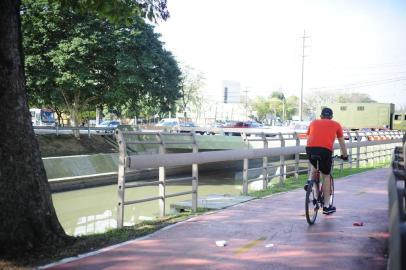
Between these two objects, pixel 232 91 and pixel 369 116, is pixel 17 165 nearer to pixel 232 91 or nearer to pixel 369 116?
pixel 369 116

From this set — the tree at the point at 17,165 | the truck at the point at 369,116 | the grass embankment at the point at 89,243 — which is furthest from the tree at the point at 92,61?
the tree at the point at 17,165

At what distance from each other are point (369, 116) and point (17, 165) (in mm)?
46216

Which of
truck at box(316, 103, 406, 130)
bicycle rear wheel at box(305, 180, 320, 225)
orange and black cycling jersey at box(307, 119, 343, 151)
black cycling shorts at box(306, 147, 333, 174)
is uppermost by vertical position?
truck at box(316, 103, 406, 130)

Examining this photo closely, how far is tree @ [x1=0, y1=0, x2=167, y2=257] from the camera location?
6.14 meters

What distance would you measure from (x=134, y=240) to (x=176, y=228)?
1.05 m

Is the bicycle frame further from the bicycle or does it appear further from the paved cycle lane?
the paved cycle lane

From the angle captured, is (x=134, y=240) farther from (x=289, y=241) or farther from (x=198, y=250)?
(x=289, y=241)

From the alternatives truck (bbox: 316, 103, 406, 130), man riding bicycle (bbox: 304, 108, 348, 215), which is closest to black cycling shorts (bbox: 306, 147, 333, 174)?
man riding bicycle (bbox: 304, 108, 348, 215)

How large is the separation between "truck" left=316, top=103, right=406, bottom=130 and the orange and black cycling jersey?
125 feet

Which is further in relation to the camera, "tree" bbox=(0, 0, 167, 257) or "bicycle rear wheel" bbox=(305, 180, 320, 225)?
"bicycle rear wheel" bbox=(305, 180, 320, 225)

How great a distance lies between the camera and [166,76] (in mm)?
36469

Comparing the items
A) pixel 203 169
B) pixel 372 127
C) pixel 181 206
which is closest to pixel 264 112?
pixel 372 127

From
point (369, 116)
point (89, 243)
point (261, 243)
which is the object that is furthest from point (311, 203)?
point (369, 116)

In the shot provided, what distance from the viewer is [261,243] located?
7.01m
